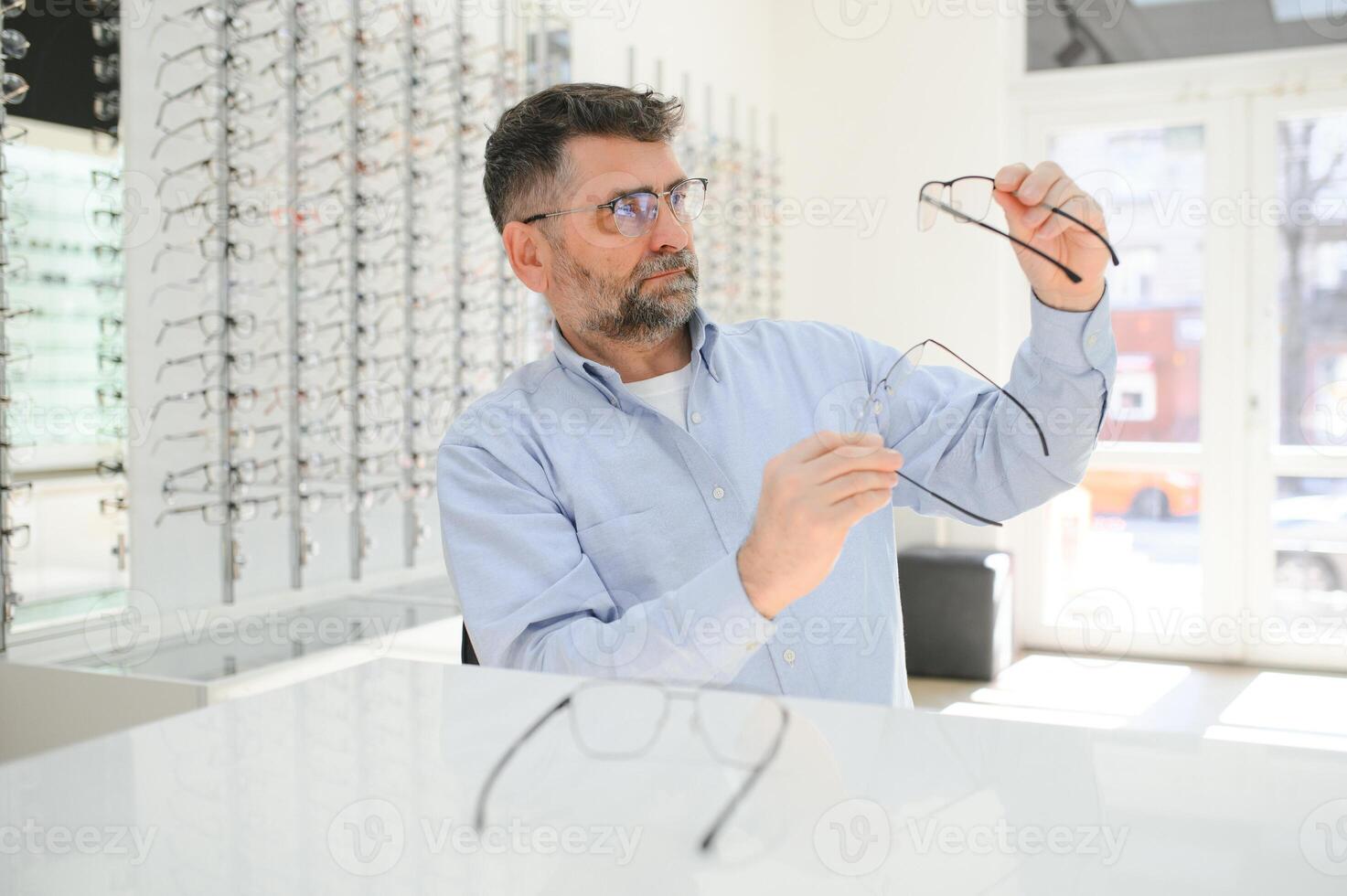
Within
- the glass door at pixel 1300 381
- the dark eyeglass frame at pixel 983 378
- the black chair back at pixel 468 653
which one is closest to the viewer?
the dark eyeglass frame at pixel 983 378

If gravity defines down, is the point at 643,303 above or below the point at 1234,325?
below

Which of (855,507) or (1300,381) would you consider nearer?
(855,507)

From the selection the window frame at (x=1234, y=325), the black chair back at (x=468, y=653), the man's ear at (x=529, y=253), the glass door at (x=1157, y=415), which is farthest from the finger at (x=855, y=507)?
the window frame at (x=1234, y=325)

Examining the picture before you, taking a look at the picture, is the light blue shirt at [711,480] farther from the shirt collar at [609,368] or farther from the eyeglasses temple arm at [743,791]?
the eyeglasses temple arm at [743,791]

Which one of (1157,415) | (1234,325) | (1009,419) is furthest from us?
(1157,415)

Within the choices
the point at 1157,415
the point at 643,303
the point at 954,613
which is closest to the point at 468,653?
the point at 643,303

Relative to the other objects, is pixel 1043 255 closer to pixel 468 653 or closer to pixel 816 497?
pixel 816 497

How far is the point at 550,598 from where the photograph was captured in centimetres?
134

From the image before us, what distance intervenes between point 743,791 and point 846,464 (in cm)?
41

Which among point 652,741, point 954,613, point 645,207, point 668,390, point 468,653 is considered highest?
point 645,207

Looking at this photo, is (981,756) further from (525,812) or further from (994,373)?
(994,373)

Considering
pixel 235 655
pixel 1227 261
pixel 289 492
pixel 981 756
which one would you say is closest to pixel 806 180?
pixel 1227 261

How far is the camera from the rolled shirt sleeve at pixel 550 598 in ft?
3.82

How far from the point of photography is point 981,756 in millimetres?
740
